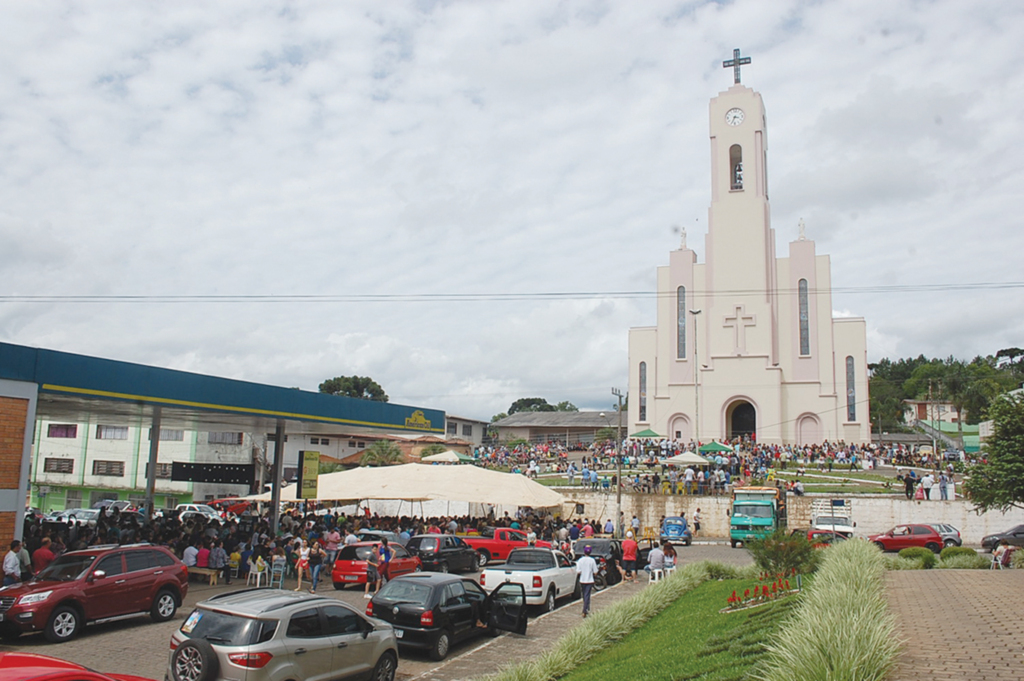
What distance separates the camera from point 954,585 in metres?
13.4

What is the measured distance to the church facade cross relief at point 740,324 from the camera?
5616 cm

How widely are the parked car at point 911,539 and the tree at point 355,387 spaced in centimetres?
7384

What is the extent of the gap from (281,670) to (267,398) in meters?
13.5

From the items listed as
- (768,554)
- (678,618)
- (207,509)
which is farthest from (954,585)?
(207,509)

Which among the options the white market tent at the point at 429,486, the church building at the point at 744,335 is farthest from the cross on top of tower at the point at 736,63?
the white market tent at the point at 429,486

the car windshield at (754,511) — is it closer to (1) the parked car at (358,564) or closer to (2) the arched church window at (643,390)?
(1) the parked car at (358,564)

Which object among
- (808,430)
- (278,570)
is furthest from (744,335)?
(278,570)

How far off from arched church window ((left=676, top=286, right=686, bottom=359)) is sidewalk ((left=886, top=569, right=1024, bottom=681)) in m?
43.9

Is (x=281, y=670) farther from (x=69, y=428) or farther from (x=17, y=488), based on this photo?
(x=69, y=428)

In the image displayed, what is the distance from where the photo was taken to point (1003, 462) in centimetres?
2139

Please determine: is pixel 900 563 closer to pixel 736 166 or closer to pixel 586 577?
pixel 586 577

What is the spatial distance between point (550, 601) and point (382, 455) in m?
41.0

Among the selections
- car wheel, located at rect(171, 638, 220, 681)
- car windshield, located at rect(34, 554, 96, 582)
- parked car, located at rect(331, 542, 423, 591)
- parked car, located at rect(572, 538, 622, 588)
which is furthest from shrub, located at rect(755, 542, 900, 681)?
parked car, located at rect(572, 538, 622, 588)

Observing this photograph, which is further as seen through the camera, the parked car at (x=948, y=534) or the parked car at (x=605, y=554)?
the parked car at (x=948, y=534)
